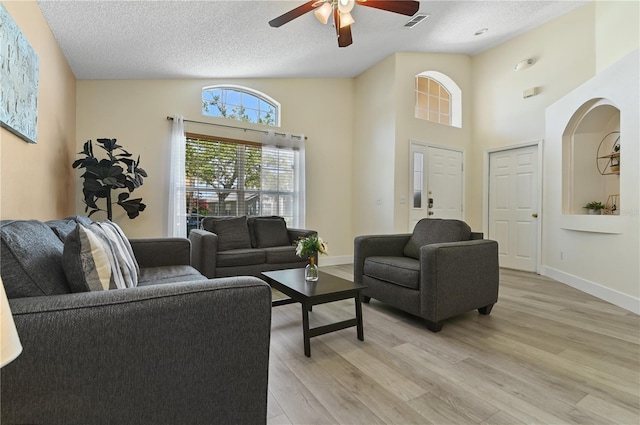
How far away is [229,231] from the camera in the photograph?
12.5 feet

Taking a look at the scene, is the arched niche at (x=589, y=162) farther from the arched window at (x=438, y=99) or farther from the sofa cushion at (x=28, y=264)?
the sofa cushion at (x=28, y=264)

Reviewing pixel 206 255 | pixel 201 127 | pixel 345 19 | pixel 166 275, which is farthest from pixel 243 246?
pixel 345 19

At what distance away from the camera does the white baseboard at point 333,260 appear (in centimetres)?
516

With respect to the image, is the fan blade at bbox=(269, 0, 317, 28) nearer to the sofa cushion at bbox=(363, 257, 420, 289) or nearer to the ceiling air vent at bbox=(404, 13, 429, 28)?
the ceiling air vent at bbox=(404, 13, 429, 28)

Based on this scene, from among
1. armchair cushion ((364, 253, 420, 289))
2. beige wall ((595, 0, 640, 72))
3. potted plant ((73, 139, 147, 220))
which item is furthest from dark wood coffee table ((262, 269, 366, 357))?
beige wall ((595, 0, 640, 72))

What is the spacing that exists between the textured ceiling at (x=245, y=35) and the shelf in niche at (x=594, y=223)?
2.79 meters

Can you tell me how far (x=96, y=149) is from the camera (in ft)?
12.5

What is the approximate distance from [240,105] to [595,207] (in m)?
5.09

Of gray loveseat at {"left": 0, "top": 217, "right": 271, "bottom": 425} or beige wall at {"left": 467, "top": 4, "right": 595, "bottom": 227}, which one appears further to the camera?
beige wall at {"left": 467, "top": 4, "right": 595, "bottom": 227}

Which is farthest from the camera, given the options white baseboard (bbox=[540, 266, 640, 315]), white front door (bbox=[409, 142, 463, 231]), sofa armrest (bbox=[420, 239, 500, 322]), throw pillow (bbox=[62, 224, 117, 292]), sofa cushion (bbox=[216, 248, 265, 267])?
white front door (bbox=[409, 142, 463, 231])

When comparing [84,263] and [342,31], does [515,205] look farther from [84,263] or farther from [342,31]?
[84,263]

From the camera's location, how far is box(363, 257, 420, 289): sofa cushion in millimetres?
2452

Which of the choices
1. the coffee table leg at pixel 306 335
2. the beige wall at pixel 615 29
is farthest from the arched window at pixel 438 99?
the coffee table leg at pixel 306 335

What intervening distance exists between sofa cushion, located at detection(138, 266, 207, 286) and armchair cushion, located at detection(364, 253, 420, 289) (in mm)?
1512
